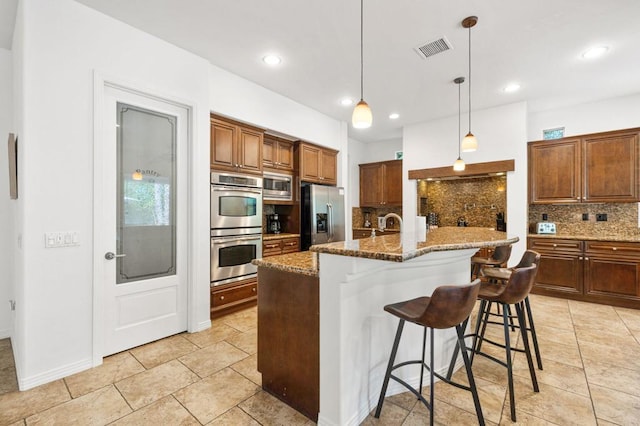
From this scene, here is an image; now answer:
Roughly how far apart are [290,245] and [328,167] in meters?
1.60

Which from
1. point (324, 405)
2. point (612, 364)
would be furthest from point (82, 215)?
point (612, 364)

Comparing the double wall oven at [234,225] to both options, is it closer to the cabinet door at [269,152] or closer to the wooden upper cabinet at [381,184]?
the cabinet door at [269,152]

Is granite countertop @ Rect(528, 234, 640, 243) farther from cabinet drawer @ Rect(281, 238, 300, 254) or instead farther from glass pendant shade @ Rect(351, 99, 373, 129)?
glass pendant shade @ Rect(351, 99, 373, 129)

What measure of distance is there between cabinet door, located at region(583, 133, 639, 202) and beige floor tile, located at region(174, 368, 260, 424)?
5258 mm

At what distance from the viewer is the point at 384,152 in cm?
679

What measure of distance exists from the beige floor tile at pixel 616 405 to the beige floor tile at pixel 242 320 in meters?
2.94

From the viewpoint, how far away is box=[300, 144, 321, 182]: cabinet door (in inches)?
185

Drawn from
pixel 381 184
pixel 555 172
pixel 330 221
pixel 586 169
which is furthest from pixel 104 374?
pixel 586 169

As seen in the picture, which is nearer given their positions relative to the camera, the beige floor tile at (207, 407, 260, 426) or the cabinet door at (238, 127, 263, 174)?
the beige floor tile at (207, 407, 260, 426)

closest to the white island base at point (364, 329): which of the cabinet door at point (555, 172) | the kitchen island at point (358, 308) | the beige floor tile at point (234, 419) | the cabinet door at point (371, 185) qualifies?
the kitchen island at point (358, 308)

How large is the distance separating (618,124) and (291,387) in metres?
5.79

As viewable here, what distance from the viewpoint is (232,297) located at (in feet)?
11.9

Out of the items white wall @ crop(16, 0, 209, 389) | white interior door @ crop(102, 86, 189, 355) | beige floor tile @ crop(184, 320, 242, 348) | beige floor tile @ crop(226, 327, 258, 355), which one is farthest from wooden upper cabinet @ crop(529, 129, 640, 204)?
white wall @ crop(16, 0, 209, 389)

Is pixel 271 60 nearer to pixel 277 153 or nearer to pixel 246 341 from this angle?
pixel 277 153
